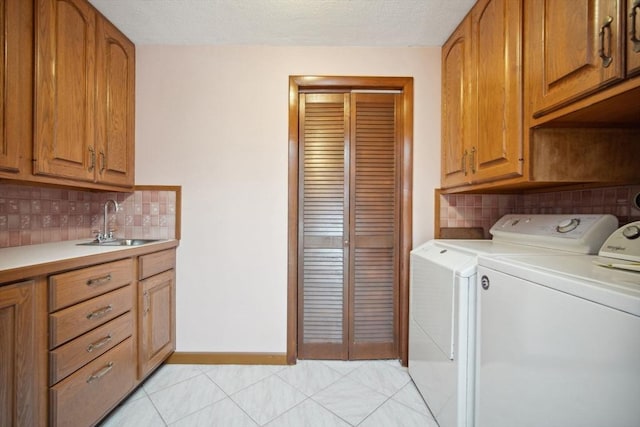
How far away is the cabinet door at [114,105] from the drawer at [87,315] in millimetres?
724

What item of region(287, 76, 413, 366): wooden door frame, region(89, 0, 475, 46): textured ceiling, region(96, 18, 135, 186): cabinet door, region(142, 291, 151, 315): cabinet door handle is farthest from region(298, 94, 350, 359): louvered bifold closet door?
region(96, 18, 135, 186): cabinet door

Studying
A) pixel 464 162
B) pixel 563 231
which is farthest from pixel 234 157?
pixel 563 231

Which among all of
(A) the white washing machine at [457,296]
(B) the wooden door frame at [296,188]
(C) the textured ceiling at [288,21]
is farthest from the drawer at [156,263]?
(A) the white washing machine at [457,296]

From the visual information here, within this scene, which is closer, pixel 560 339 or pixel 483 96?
pixel 560 339

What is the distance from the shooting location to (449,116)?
1.72 metres

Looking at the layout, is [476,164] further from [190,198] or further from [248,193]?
[190,198]

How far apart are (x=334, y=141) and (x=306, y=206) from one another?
0.51 m

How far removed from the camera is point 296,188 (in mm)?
1831

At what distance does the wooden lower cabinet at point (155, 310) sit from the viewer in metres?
1.50

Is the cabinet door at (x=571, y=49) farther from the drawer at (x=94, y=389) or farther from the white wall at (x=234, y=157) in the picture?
the drawer at (x=94, y=389)

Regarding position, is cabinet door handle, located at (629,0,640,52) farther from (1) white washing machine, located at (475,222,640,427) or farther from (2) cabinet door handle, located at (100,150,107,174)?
(2) cabinet door handle, located at (100,150,107,174)

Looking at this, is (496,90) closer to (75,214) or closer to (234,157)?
(234,157)

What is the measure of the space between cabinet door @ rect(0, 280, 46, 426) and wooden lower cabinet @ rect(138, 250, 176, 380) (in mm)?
517

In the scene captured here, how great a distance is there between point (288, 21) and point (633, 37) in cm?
153
